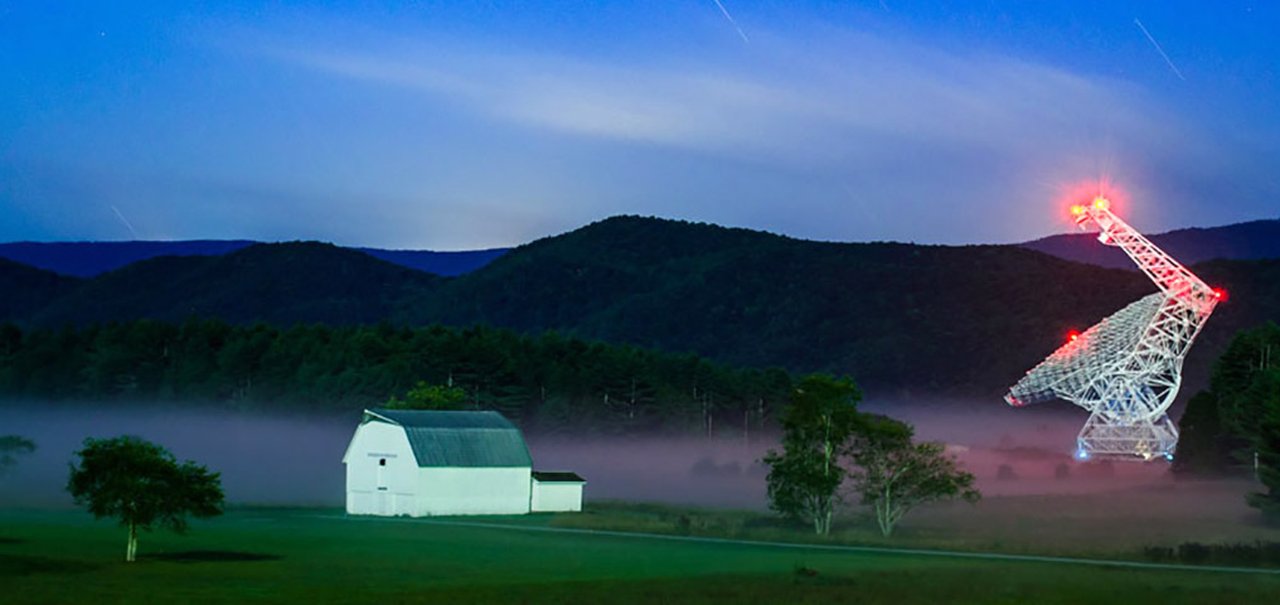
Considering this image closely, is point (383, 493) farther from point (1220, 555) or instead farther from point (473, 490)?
point (1220, 555)

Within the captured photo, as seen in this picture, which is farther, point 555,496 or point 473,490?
point 555,496

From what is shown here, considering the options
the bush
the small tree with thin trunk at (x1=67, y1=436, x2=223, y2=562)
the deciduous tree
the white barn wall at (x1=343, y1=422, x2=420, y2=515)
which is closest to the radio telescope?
the deciduous tree

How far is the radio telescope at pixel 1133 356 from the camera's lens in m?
104

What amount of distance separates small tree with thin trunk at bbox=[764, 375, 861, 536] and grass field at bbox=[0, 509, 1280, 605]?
8.83 m

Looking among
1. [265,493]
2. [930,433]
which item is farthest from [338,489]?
[930,433]

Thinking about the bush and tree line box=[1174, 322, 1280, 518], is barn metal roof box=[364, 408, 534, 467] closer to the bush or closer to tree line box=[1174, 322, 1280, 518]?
the bush

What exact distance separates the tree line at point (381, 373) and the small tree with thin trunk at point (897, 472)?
2416 inches

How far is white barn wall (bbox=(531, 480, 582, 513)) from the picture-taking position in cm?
8544

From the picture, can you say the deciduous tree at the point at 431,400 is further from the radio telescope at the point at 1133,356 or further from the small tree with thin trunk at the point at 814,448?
the radio telescope at the point at 1133,356

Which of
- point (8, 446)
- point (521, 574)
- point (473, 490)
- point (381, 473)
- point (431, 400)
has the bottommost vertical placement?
point (521, 574)

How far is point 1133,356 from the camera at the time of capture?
104250mm

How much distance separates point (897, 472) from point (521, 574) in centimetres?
2729

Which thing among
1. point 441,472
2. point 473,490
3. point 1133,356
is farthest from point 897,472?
point 1133,356

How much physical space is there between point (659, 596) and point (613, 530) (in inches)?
1113
